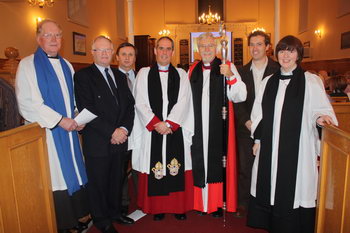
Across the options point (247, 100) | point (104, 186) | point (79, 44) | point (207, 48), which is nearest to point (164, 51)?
point (207, 48)

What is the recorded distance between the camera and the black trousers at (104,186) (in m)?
2.91

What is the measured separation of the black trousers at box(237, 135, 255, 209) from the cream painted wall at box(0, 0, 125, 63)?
5949mm

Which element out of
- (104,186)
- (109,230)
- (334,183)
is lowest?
(109,230)

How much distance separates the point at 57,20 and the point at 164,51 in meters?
7.45

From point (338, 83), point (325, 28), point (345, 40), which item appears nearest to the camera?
point (338, 83)

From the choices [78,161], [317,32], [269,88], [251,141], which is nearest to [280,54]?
[269,88]

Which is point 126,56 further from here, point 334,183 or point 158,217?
point 334,183

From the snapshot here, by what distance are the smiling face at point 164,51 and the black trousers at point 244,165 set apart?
120 cm

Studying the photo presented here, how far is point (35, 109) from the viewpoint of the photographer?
2.64 metres

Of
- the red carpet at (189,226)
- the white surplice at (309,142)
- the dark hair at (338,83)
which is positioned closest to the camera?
the white surplice at (309,142)

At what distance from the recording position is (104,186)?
9.75 feet

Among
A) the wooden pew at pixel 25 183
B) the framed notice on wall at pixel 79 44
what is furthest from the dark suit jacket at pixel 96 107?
the framed notice on wall at pixel 79 44

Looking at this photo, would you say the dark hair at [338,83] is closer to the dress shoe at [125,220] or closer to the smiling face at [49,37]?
the dress shoe at [125,220]

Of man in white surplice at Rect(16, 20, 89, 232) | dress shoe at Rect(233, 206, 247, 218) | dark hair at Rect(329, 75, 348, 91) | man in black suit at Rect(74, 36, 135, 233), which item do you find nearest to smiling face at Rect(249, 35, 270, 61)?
man in black suit at Rect(74, 36, 135, 233)
